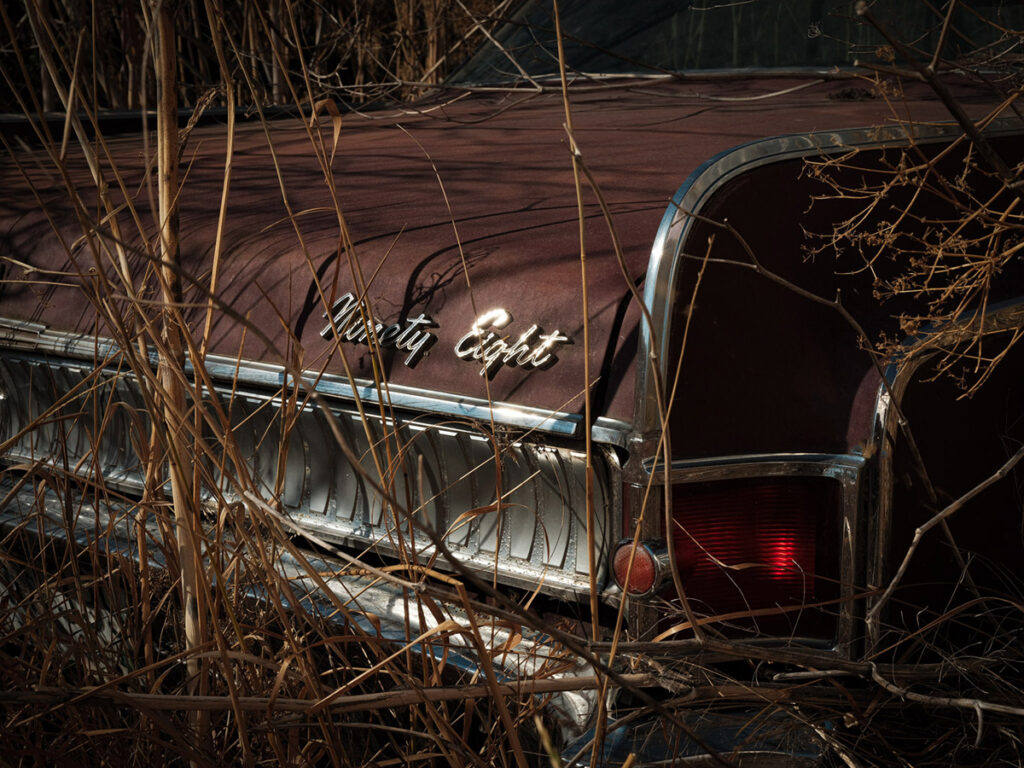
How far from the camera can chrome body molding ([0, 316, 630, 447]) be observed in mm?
1279

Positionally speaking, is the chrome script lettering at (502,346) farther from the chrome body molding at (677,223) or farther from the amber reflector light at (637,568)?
the amber reflector light at (637,568)

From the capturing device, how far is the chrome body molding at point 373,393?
Result: 1.28 meters

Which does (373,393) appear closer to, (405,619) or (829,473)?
(405,619)

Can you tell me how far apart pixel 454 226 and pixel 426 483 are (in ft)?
1.18

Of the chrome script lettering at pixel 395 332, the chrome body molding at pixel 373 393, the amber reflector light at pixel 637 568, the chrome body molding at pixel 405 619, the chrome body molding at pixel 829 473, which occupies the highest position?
the chrome script lettering at pixel 395 332

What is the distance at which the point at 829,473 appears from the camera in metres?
1.29

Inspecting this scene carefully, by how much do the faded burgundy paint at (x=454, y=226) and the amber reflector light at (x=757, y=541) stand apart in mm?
164

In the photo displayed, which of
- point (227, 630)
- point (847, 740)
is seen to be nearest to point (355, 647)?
point (227, 630)

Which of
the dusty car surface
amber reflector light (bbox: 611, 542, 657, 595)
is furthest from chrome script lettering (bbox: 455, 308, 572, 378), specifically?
amber reflector light (bbox: 611, 542, 657, 595)

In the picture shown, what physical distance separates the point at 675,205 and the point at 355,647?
77 centimetres

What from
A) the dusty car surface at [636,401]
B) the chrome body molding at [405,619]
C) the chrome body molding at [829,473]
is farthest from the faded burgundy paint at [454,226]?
the chrome body molding at [405,619]

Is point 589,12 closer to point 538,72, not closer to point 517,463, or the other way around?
point 538,72

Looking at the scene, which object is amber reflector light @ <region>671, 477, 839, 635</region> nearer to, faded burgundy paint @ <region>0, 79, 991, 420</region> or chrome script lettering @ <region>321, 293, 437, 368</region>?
faded burgundy paint @ <region>0, 79, 991, 420</region>

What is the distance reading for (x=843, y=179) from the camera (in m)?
1.38
